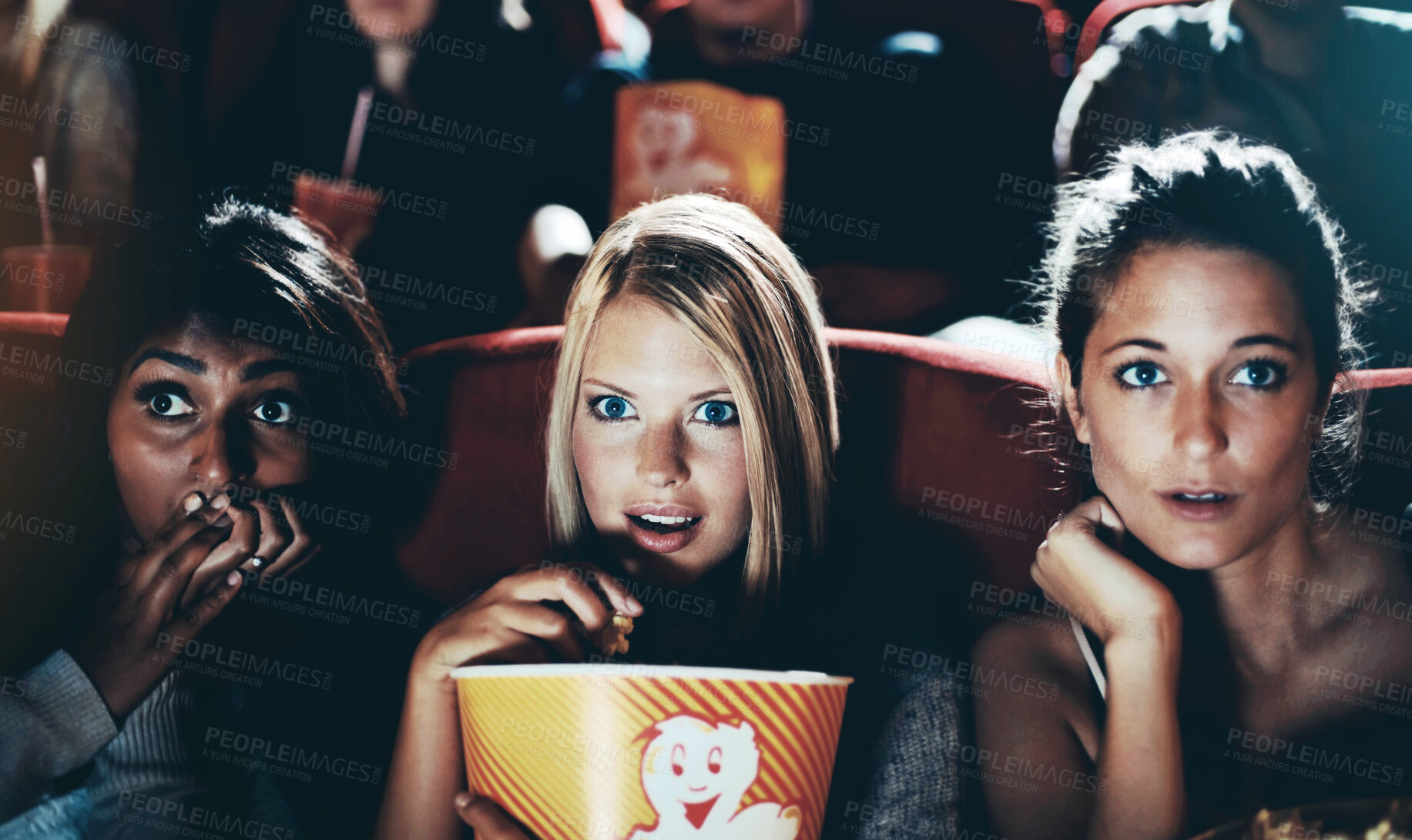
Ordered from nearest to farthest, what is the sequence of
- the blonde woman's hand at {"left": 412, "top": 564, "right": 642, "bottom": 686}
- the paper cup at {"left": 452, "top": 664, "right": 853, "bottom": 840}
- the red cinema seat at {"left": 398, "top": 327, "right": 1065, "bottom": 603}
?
the paper cup at {"left": 452, "top": 664, "right": 853, "bottom": 840} < the blonde woman's hand at {"left": 412, "top": 564, "right": 642, "bottom": 686} < the red cinema seat at {"left": 398, "top": 327, "right": 1065, "bottom": 603}

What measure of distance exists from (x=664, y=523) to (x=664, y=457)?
0.25ft

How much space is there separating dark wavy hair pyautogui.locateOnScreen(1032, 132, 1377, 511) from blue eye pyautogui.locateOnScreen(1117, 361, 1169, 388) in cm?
5

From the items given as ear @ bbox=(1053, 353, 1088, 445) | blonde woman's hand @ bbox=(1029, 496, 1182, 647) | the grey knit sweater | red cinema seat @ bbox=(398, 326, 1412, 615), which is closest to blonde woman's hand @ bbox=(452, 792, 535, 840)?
red cinema seat @ bbox=(398, 326, 1412, 615)

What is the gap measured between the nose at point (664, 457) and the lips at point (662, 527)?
1.4 inches

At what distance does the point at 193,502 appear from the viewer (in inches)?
41.6

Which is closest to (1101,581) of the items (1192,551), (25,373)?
(1192,551)

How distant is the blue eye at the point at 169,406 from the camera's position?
3.47 feet

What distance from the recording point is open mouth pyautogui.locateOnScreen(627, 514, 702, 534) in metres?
1.05

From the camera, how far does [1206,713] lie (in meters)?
1.07

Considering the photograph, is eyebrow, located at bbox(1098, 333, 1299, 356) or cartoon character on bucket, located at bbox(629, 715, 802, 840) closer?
cartoon character on bucket, located at bbox(629, 715, 802, 840)

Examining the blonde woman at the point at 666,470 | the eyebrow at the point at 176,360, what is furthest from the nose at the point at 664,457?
the eyebrow at the point at 176,360

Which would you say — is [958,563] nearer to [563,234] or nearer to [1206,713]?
[1206,713]

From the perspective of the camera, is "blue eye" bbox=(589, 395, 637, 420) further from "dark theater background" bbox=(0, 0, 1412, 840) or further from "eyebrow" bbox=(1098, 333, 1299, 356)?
"eyebrow" bbox=(1098, 333, 1299, 356)

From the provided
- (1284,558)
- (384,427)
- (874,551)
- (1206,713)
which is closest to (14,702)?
(384,427)
